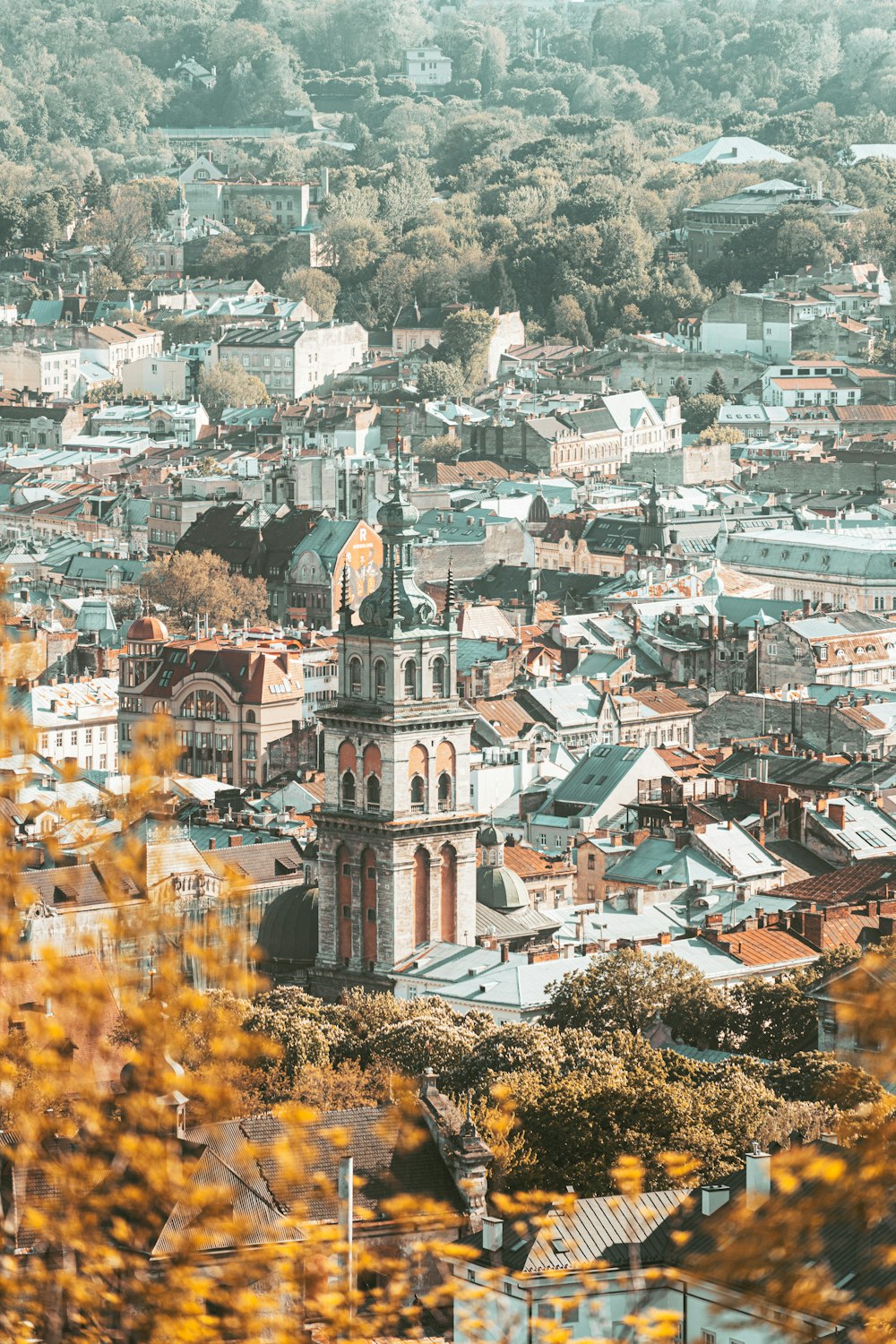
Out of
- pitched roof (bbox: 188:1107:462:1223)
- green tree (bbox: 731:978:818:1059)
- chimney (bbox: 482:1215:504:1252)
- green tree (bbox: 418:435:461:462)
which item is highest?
chimney (bbox: 482:1215:504:1252)

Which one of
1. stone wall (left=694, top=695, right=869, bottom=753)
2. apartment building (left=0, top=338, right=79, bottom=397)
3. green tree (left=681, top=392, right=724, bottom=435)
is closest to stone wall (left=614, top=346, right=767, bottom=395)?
green tree (left=681, top=392, right=724, bottom=435)

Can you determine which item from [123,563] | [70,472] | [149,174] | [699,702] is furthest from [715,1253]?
[149,174]

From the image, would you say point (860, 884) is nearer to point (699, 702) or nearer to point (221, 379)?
point (699, 702)

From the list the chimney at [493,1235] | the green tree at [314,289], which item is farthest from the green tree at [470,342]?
the chimney at [493,1235]

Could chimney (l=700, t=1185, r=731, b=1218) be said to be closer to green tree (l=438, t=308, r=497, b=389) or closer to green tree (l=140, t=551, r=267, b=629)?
green tree (l=140, t=551, r=267, b=629)

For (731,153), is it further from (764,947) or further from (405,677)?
(764,947)
